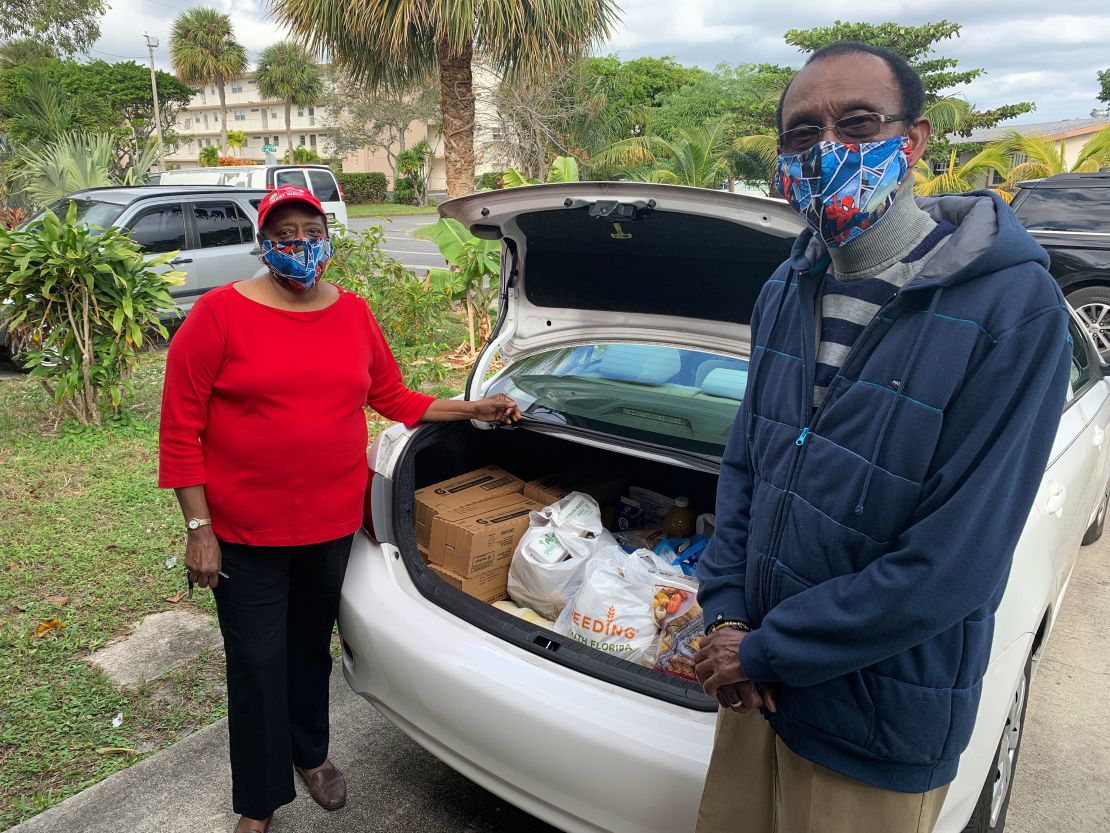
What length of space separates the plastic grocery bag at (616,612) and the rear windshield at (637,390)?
1.50ft

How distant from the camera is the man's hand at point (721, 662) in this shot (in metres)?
1.55

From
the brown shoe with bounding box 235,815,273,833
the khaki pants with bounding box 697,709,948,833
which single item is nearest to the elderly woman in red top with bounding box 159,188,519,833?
the brown shoe with bounding box 235,815,273,833

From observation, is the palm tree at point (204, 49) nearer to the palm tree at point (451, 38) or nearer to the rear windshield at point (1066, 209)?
the palm tree at point (451, 38)

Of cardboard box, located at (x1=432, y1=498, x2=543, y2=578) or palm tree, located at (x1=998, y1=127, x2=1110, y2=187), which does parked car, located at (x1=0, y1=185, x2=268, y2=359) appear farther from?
palm tree, located at (x1=998, y1=127, x2=1110, y2=187)

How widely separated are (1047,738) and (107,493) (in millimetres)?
5075

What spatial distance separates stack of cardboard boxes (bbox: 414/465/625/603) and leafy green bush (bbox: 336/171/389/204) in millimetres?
42867

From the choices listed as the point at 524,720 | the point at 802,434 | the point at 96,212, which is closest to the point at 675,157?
the point at 96,212

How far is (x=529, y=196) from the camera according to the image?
265cm

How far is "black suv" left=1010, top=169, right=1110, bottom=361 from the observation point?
850cm

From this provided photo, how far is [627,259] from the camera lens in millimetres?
2896

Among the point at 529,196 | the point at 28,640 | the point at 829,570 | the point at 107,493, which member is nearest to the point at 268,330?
the point at 529,196

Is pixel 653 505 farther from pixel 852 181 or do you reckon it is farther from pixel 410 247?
pixel 410 247

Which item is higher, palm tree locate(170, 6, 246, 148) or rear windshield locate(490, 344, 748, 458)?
palm tree locate(170, 6, 246, 148)

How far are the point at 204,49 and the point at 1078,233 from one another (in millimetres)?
49856
